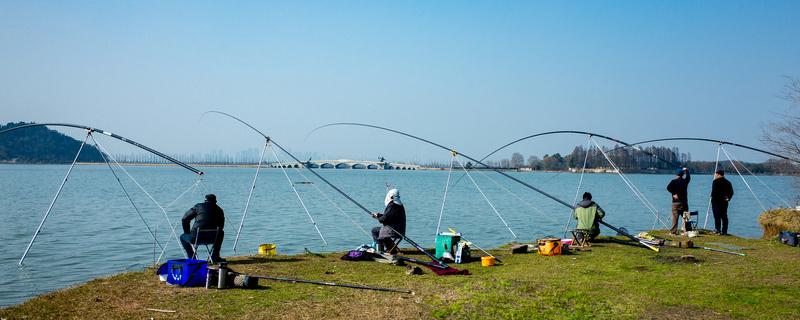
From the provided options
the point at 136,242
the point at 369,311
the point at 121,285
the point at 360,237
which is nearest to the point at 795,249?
the point at 369,311

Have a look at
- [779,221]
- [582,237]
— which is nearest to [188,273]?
[582,237]

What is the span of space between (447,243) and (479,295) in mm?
4309

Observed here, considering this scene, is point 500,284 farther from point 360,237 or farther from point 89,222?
point 89,222

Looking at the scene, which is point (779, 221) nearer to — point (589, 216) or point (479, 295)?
point (589, 216)

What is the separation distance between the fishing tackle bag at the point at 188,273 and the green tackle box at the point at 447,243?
17.2 feet

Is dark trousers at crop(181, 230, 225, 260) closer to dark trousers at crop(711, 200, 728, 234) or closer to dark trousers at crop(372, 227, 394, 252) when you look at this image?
dark trousers at crop(372, 227, 394, 252)

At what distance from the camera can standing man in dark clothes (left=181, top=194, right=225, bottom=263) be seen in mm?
11414

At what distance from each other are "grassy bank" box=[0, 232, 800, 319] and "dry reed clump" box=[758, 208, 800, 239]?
197 inches

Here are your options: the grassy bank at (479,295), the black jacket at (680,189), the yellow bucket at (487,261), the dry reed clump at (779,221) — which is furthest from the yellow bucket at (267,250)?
the dry reed clump at (779,221)

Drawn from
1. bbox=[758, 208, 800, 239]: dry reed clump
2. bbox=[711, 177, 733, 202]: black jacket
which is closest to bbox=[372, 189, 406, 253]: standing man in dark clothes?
bbox=[711, 177, 733, 202]: black jacket

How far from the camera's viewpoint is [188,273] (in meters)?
9.43

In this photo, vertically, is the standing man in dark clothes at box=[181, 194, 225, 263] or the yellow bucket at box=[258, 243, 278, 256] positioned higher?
the standing man in dark clothes at box=[181, 194, 225, 263]

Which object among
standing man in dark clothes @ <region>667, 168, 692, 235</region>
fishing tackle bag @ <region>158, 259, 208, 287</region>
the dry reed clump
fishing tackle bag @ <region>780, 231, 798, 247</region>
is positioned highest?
standing man in dark clothes @ <region>667, 168, 692, 235</region>

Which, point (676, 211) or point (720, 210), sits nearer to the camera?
A: point (720, 210)
